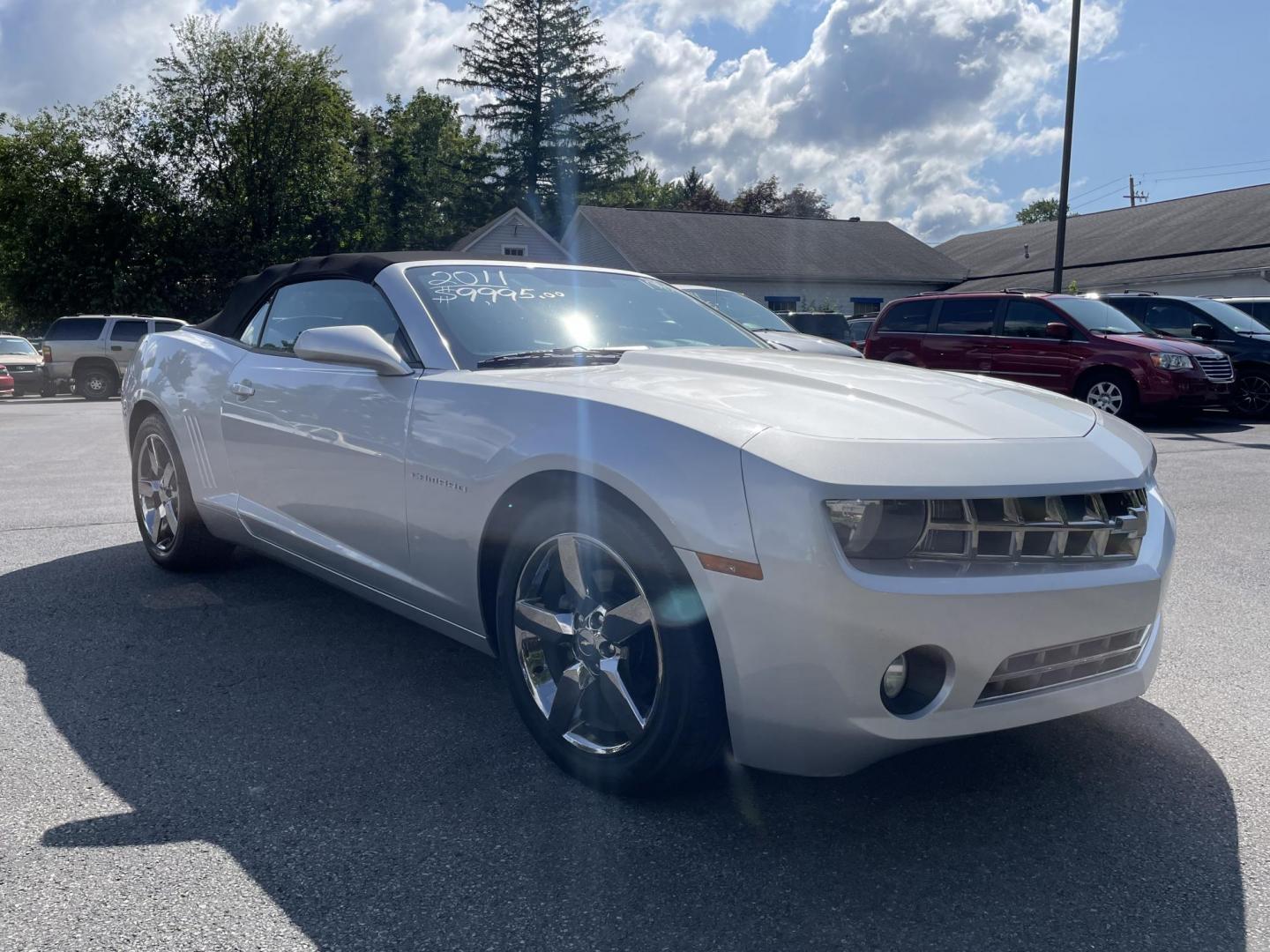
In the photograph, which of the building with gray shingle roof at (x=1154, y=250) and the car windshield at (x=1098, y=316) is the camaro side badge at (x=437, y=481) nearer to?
the car windshield at (x=1098, y=316)

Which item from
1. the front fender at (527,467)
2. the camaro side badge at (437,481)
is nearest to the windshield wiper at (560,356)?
the front fender at (527,467)

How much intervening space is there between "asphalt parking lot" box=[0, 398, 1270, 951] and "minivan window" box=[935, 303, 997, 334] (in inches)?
427

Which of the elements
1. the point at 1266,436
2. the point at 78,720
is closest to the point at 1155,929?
the point at 78,720

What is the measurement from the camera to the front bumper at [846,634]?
2309 mm

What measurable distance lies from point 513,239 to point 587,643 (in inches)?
1497

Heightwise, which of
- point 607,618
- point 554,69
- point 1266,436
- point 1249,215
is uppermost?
point 554,69

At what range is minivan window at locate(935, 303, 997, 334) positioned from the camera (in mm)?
14484

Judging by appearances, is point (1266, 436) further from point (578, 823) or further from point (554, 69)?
point (554, 69)

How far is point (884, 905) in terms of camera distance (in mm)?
2318

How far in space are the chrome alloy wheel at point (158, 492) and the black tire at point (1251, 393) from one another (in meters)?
13.9

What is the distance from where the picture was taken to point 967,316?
14.7 metres

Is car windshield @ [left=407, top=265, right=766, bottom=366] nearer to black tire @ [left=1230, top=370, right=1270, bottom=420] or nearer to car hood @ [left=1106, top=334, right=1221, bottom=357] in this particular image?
car hood @ [left=1106, top=334, right=1221, bottom=357]

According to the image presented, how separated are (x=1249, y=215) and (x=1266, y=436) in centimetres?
2294

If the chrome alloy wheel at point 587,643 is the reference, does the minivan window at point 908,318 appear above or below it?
above
